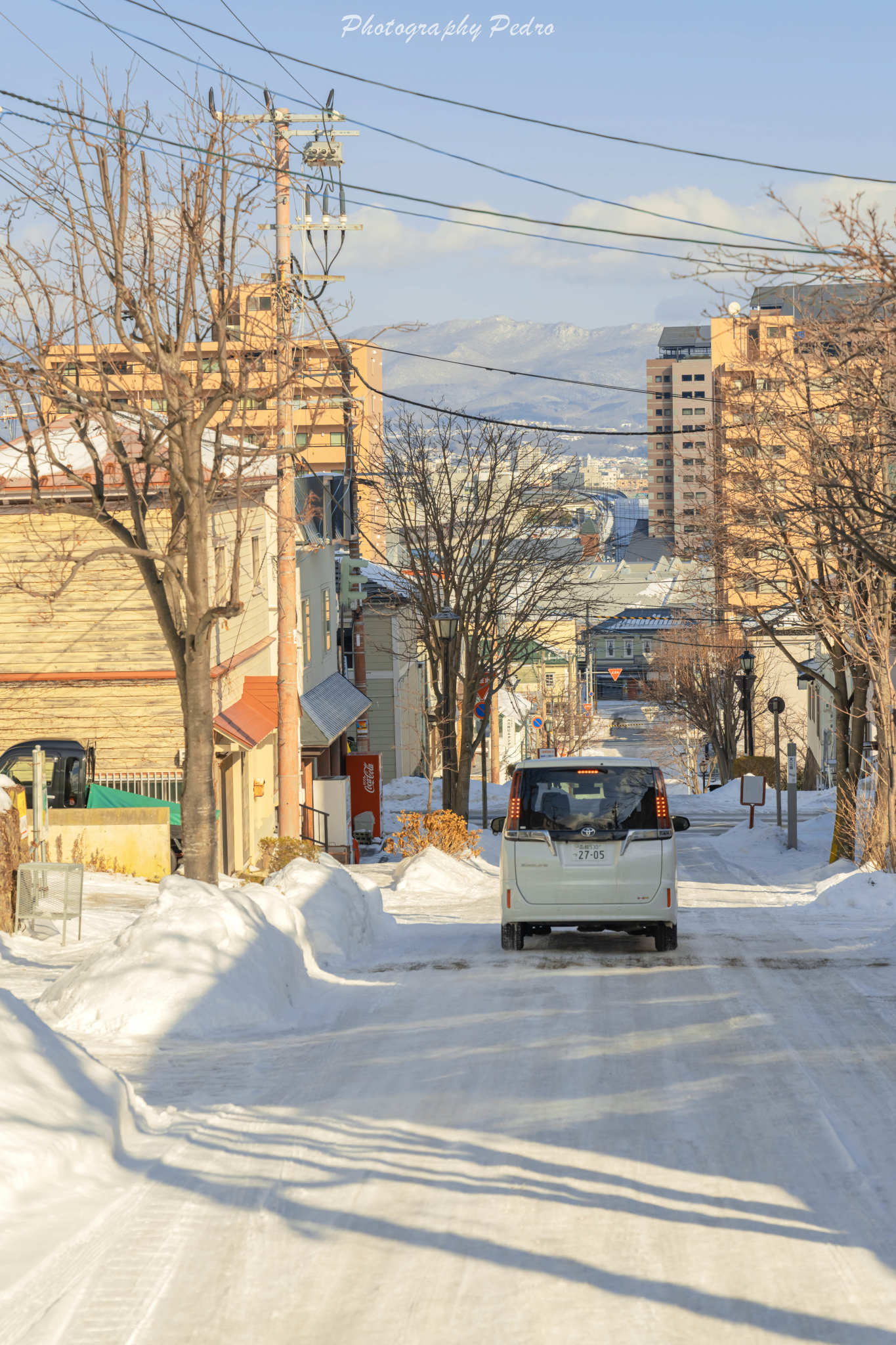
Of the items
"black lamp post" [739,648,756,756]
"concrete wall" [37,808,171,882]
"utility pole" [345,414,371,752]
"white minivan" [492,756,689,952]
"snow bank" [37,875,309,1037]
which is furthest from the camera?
"utility pole" [345,414,371,752]

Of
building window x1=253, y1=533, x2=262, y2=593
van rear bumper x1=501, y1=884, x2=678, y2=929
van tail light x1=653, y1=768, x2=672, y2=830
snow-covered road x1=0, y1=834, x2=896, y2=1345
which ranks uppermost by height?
building window x1=253, y1=533, x2=262, y2=593

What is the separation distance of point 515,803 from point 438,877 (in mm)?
8246

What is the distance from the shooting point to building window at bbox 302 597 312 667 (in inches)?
1336

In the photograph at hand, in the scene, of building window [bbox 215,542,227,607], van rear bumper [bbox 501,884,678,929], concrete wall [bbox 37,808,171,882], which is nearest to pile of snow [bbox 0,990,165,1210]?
van rear bumper [bbox 501,884,678,929]

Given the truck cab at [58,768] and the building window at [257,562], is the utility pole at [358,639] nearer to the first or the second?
the building window at [257,562]

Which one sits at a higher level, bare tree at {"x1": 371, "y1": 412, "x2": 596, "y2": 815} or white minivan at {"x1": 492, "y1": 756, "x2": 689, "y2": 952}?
bare tree at {"x1": 371, "y1": 412, "x2": 596, "y2": 815}

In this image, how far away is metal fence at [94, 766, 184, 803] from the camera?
935 inches

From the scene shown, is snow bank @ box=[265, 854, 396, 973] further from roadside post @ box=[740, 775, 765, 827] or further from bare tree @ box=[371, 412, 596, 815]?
roadside post @ box=[740, 775, 765, 827]

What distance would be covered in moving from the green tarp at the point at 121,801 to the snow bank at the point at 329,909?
7548 millimetres

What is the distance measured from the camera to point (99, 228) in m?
13.3

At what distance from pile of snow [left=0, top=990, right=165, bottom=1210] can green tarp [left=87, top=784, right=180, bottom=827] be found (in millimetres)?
15103

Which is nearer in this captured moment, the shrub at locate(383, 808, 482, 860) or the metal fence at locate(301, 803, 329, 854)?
the shrub at locate(383, 808, 482, 860)

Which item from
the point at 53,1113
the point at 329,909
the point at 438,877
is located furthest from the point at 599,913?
the point at 438,877

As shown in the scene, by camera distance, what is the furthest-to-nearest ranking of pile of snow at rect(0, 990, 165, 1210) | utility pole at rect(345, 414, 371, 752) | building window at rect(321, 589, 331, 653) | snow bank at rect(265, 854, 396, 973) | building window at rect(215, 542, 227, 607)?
utility pole at rect(345, 414, 371, 752) → building window at rect(321, 589, 331, 653) → building window at rect(215, 542, 227, 607) → snow bank at rect(265, 854, 396, 973) → pile of snow at rect(0, 990, 165, 1210)
